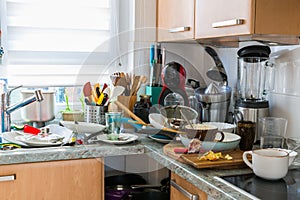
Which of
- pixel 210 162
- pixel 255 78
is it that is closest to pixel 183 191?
pixel 210 162

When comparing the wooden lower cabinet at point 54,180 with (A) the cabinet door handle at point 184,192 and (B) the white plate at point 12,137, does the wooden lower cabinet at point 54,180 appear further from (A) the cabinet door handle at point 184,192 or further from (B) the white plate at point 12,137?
(A) the cabinet door handle at point 184,192

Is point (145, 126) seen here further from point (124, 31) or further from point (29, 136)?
point (124, 31)

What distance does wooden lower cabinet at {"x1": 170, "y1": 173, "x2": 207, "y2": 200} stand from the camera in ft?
4.48

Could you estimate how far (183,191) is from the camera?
1.45 m

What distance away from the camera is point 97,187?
1742mm

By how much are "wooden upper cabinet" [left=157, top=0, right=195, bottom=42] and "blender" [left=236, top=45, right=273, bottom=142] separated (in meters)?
0.30

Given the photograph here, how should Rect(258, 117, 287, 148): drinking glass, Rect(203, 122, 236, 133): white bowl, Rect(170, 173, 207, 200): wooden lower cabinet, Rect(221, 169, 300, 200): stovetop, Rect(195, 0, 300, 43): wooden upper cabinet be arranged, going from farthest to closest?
1. Rect(203, 122, 236, 133): white bowl
2. Rect(258, 117, 287, 148): drinking glass
3. Rect(195, 0, 300, 43): wooden upper cabinet
4. Rect(170, 173, 207, 200): wooden lower cabinet
5. Rect(221, 169, 300, 200): stovetop

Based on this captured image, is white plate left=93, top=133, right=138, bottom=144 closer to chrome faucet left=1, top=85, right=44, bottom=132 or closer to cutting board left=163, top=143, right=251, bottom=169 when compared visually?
cutting board left=163, top=143, right=251, bottom=169

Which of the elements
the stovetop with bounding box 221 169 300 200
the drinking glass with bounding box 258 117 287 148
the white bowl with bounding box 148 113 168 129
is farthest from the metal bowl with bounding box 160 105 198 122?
the stovetop with bounding box 221 169 300 200

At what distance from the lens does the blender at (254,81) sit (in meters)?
1.80

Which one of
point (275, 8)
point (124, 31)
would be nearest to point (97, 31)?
point (124, 31)

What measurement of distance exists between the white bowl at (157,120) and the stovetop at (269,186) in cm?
55

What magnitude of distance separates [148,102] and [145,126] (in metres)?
0.23

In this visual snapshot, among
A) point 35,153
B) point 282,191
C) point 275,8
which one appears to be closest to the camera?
point 282,191
